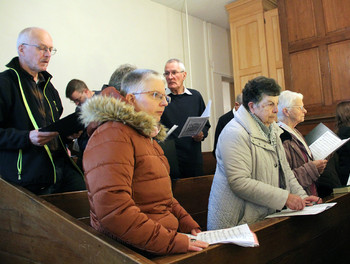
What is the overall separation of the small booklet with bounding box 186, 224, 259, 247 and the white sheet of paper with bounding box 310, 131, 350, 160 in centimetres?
136

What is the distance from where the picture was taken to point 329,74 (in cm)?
485

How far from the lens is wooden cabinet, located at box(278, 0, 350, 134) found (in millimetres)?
4746

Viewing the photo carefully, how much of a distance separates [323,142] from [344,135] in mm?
631

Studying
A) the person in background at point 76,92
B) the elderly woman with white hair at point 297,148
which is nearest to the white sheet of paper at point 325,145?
the elderly woman with white hair at point 297,148

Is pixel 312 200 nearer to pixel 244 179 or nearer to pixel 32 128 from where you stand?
pixel 244 179

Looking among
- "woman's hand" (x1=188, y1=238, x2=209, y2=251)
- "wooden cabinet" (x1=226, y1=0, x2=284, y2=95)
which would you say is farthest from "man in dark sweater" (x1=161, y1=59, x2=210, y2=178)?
"wooden cabinet" (x1=226, y1=0, x2=284, y2=95)

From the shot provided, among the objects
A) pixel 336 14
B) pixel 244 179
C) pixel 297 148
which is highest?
pixel 336 14

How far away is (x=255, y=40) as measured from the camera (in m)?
6.24

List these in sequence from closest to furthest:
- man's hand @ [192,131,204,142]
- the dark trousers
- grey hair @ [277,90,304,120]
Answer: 1. the dark trousers
2. grey hair @ [277,90,304,120]
3. man's hand @ [192,131,204,142]

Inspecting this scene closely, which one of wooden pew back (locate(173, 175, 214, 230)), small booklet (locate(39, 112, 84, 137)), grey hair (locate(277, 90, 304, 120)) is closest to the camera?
small booklet (locate(39, 112, 84, 137))

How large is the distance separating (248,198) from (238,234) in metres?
0.51

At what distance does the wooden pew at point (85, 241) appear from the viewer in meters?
1.00

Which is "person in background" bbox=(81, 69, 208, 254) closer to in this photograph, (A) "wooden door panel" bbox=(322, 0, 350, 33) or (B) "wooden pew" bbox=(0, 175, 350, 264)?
(B) "wooden pew" bbox=(0, 175, 350, 264)

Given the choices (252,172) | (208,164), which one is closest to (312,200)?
(252,172)
